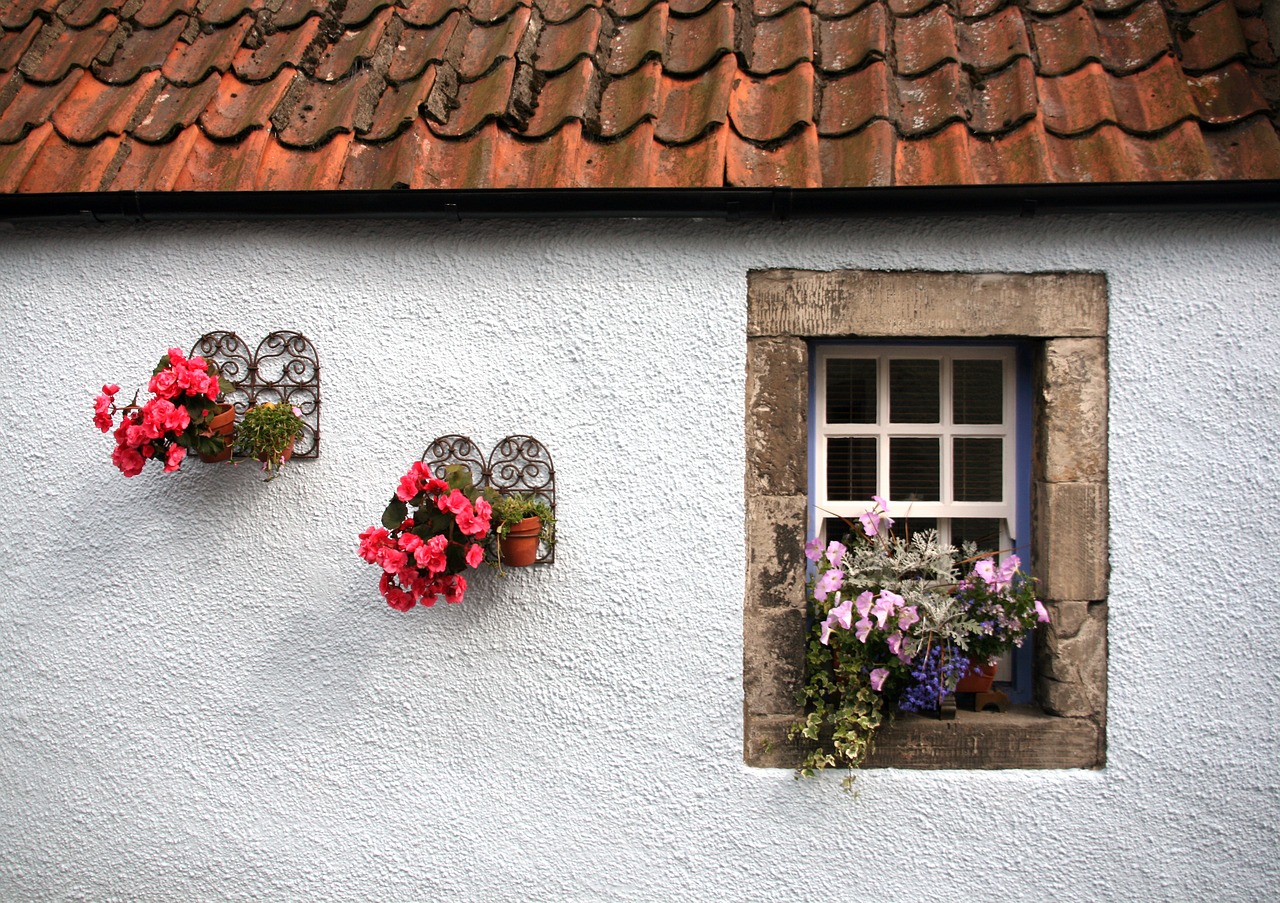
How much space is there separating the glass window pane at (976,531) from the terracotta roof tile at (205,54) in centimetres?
341

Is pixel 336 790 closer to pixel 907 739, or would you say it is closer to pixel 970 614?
pixel 907 739

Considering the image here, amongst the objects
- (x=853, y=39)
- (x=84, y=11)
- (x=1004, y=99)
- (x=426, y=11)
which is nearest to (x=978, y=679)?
(x=1004, y=99)

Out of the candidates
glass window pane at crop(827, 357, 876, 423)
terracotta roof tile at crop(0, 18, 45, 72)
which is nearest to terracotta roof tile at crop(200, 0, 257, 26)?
terracotta roof tile at crop(0, 18, 45, 72)

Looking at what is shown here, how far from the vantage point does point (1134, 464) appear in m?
2.88

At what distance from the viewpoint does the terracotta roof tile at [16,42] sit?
3330 millimetres

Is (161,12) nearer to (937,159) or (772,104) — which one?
(772,104)

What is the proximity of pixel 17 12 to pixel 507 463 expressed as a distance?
3.03 meters

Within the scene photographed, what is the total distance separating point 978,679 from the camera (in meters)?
2.98

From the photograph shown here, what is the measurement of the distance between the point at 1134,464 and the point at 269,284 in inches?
127

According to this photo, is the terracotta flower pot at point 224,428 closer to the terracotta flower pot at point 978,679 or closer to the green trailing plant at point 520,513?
the green trailing plant at point 520,513

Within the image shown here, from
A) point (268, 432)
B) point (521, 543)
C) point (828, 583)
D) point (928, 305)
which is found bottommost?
point (828, 583)

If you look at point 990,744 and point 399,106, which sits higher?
point 399,106

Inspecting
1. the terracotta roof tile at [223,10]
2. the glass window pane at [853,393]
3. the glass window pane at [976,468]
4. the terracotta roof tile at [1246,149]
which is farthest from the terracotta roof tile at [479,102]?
the terracotta roof tile at [1246,149]

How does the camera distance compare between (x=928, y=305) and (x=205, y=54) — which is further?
(x=205, y=54)
